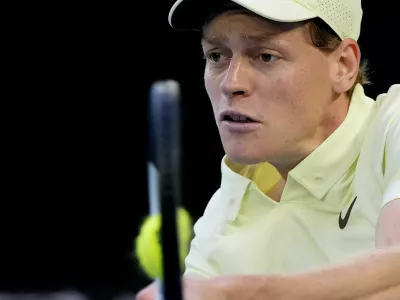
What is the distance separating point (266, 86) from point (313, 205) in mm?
221

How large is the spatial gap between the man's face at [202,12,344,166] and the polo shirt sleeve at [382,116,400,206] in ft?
0.58

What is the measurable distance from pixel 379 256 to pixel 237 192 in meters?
0.58

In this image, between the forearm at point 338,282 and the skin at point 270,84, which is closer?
the forearm at point 338,282

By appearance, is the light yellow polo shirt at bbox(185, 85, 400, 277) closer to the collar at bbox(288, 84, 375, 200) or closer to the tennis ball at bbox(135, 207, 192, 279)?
the collar at bbox(288, 84, 375, 200)

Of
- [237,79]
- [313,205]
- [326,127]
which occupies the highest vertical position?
[237,79]

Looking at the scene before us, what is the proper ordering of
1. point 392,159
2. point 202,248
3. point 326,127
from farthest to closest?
point 202,248 → point 326,127 → point 392,159

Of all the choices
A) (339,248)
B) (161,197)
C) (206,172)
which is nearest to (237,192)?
(339,248)

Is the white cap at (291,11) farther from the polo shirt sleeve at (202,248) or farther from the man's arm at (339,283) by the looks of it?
the man's arm at (339,283)

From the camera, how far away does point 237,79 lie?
131 centimetres

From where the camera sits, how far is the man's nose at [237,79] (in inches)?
51.6

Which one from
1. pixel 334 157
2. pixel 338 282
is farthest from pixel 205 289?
pixel 334 157

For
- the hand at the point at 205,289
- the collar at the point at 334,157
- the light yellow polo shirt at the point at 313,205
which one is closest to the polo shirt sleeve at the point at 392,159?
the light yellow polo shirt at the point at 313,205

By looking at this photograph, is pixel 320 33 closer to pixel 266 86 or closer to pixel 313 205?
pixel 266 86

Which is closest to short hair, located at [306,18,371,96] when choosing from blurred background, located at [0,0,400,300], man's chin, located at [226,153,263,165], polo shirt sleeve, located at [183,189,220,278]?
man's chin, located at [226,153,263,165]
